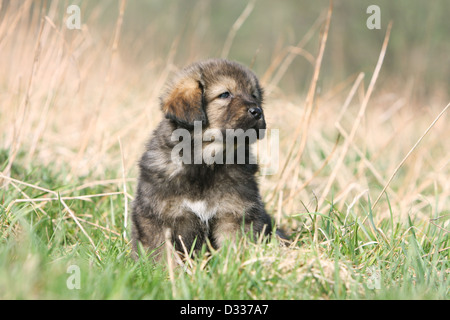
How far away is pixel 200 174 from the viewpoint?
3.06 metres

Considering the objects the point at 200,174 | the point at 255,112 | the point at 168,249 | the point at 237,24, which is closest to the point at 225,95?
the point at 255,112

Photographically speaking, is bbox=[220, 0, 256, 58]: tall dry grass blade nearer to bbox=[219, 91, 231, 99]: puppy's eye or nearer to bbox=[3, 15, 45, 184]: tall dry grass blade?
bbox=[219, 91, 231, 99]: puppy's eye

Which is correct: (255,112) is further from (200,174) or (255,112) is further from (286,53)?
(286,53)

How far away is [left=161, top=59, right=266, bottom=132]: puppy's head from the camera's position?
310 centimetres

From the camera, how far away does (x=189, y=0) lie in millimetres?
19047

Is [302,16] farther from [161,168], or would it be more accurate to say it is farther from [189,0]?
[161,168]

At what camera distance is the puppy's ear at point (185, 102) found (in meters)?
3.07

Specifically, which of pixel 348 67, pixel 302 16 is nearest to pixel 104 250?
pixel 348 67

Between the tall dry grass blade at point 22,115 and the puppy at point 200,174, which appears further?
the tall dry grass blade at point 22,115

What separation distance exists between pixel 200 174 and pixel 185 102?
1.50 feet

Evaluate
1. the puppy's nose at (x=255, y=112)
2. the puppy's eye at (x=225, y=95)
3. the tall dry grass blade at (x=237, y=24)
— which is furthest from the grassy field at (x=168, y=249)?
the puppy's eye at (x=225, y=95)

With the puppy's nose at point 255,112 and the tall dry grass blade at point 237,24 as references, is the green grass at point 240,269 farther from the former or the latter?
the tall dry grass blade at point 237,24

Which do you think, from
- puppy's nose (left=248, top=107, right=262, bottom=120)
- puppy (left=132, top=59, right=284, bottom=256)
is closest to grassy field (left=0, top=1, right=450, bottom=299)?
puppy (left=132, top=59, right=284, bottom=256)

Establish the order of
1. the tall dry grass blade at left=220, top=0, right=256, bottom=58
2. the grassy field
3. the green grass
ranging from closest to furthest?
the green grass → the grassy field → the tall dry grass blade at left=220, top=0, right=256, bottom=58
